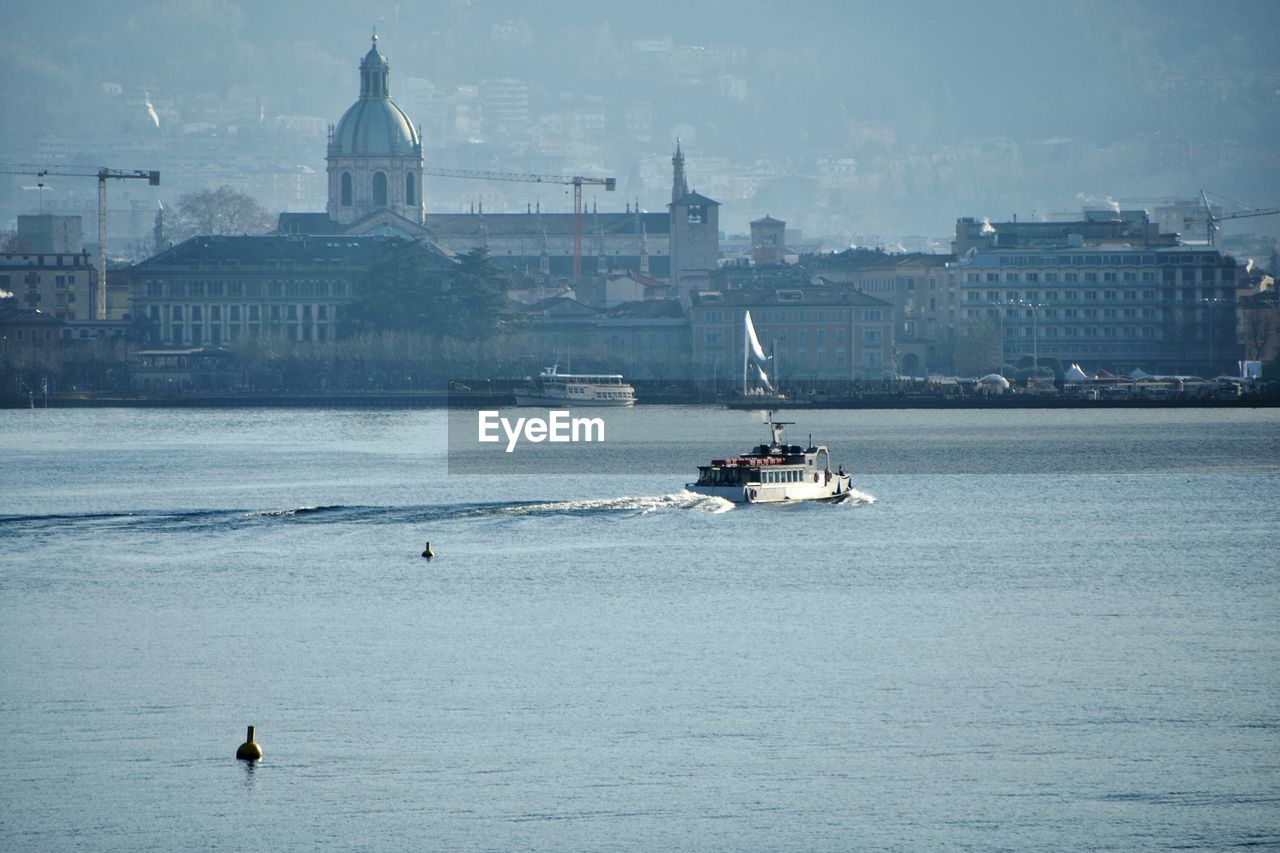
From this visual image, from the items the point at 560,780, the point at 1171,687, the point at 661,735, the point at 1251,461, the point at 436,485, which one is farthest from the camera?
the point at 1251,461

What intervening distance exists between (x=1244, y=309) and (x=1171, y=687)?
132080 mm

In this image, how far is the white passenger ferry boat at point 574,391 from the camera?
5012 inches

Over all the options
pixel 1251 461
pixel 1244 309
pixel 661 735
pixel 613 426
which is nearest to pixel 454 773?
pixel 661 735

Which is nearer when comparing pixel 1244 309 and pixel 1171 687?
pixel 1171 687

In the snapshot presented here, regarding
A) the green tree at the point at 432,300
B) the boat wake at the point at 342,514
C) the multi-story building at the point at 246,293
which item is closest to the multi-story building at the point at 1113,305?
the green tree at the point at 432,300

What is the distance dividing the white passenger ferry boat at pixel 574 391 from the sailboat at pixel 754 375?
6764 millimetres

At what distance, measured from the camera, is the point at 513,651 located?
37719 mm

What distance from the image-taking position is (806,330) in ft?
482

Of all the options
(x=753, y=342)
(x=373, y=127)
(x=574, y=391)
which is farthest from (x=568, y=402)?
(x=373, y=127)

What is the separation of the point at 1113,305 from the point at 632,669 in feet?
394

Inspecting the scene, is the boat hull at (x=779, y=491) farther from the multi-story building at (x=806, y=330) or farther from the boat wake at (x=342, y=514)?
the multi-story building at (x=806, y=330)

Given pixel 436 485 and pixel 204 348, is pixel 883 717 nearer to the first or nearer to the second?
pixel 436 485

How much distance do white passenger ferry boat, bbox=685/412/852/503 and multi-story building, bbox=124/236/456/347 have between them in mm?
98800

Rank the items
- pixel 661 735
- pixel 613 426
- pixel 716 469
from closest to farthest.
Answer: pixel 661 735
pixel 716 469
pixel 613 426
